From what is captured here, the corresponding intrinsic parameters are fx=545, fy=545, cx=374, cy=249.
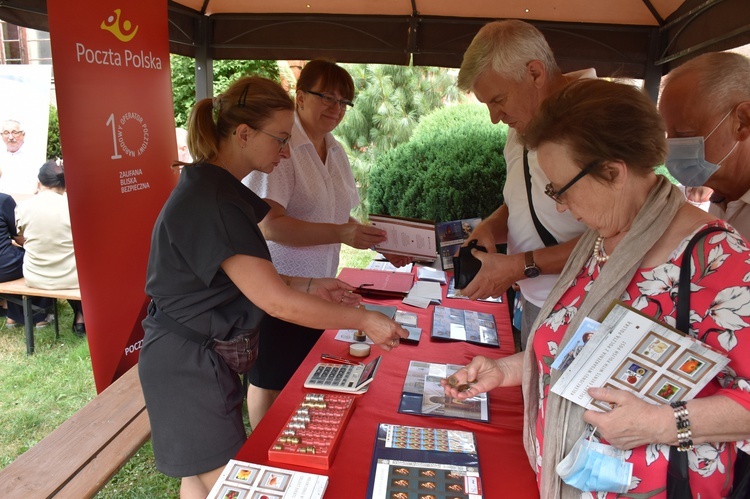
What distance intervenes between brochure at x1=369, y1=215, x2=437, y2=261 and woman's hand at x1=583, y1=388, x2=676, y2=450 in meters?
1.31

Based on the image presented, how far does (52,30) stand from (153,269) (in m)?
1.76

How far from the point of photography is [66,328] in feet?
17.3

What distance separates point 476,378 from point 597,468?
45cm

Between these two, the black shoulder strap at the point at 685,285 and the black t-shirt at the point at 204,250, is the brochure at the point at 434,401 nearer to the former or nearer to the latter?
the black t-shirt at the point at 204,250

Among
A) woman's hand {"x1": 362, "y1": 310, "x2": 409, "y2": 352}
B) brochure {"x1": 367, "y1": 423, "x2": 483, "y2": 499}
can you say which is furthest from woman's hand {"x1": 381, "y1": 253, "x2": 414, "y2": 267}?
brochure {"x1": 367, "y1": 423, "x2": 483, "y2": 499}

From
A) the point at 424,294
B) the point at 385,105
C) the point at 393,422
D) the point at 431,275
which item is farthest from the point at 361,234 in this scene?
the point at 385,105

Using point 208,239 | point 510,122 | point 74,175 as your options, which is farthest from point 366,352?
point 74,175

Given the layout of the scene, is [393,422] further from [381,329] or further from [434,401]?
[381,329]

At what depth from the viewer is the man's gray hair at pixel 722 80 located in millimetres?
1551

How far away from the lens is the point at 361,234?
8.31ft

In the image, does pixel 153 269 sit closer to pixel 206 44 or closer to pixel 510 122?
pixel 510 122

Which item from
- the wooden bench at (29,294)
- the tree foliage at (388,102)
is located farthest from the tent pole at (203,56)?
the tree foliage at (388,102)

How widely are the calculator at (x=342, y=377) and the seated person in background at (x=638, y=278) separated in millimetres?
589

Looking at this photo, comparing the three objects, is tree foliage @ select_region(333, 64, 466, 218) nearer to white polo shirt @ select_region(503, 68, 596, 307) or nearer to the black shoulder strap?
white polo shirt @ select_region(503, 68, 596, 307)
